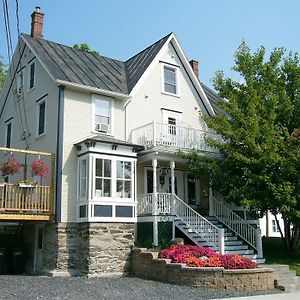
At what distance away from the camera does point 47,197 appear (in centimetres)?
1741

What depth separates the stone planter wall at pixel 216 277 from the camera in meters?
14.1

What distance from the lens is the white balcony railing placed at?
19344 mm

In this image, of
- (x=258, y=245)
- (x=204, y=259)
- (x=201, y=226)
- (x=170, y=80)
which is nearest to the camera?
(x=204, y=259)

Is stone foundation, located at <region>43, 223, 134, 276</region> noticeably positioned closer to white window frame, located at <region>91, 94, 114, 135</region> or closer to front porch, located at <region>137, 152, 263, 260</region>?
front porch, located at <region>137, 152, 263, 260</region>

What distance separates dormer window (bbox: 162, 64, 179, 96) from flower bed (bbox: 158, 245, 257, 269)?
929 cm

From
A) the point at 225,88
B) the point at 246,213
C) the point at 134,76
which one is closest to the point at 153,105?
the point at 134,76

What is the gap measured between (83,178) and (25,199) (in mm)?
2387

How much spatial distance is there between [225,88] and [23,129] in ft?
33.5

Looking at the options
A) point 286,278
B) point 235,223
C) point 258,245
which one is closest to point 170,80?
point 235,223

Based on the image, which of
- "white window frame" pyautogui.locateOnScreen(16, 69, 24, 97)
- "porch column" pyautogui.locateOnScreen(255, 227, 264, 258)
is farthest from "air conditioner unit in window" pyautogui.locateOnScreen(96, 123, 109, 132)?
"porch column" pyautogui.locateOnScreen(255, 227, 264, 258)

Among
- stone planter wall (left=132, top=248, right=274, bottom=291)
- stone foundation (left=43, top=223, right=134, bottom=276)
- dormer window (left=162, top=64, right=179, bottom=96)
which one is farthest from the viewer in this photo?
dormer window (left=162, top=64, right=179, bottom=96)

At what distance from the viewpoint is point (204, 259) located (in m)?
14.8

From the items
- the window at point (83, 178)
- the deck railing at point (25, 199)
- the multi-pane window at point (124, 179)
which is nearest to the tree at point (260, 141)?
the multi-pane window at point (124, 179)

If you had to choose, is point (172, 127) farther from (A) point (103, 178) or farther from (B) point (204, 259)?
(B) point (204, 259)
